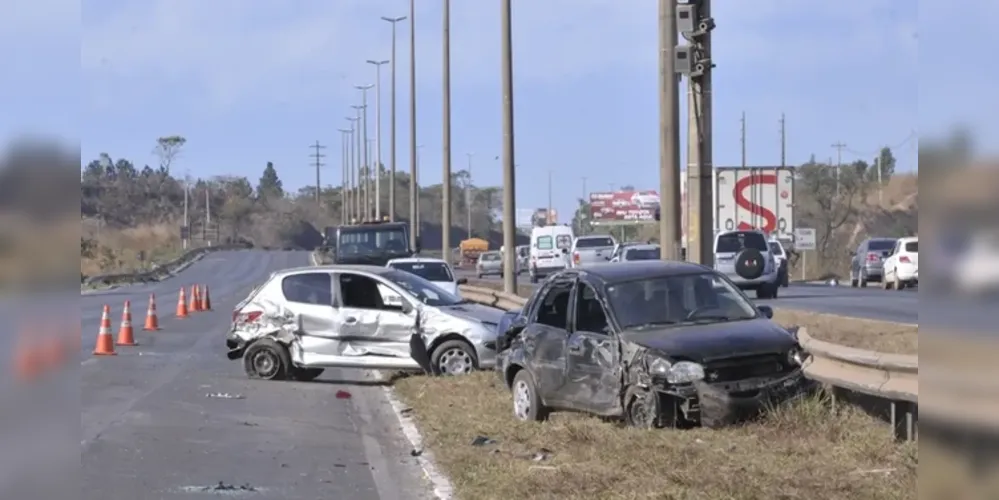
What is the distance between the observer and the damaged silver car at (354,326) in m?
16.8

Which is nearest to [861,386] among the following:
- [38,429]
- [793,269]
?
[38,429]

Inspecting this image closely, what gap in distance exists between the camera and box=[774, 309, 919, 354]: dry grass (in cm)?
1638

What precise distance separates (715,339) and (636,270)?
1690mm

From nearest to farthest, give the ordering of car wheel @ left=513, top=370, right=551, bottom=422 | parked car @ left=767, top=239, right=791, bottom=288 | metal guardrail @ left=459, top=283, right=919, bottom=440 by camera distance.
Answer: metal guardrail @ left=459, top=283, right=919, bottom=440 → car wheel @ left=513, top=370, right=551, bottom=422 → parked car @ left=767, top=239, right=791, bottom=288

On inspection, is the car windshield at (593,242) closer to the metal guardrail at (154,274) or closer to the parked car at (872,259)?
the parked car at (872,259)

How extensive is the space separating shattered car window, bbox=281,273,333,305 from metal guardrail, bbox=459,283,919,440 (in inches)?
296

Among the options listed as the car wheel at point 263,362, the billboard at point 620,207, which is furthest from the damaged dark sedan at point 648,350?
the billboard at point 620,207

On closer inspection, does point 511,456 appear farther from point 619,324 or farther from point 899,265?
point 899,265

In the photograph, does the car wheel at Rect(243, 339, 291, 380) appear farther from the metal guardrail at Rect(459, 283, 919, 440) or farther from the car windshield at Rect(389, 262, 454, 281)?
the car windshield at Rect(389, 262, 454, 281)

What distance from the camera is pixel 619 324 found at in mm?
11516

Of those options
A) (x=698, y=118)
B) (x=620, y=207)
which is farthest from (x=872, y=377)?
(x=620, y=207)

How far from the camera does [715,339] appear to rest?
1079cm

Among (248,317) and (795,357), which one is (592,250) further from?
(795,357)

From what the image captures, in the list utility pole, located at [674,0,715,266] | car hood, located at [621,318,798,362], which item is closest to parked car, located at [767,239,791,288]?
utility pole, located at [674,0,715,266]
